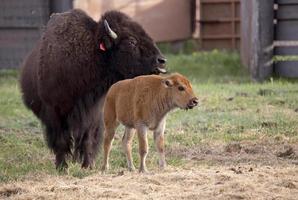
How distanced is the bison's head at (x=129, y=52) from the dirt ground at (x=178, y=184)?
1312 millimetres

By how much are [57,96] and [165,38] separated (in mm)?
13839

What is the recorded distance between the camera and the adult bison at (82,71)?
10.1 m

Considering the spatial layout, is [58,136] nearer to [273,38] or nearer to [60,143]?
[60,143]

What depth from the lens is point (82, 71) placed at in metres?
10.1

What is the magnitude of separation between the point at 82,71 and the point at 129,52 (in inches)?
22.1

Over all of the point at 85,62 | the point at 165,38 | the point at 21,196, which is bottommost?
the point at 165,38

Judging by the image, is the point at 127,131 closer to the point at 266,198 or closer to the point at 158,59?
the point at 158,59

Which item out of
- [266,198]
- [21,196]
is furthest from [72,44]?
[266,198]

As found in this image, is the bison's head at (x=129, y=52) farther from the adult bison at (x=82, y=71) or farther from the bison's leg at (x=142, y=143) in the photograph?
the bison's leg at (x=142, y=143)

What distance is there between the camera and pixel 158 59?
10.2 meters

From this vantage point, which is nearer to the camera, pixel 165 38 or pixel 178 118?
pixel 178 118

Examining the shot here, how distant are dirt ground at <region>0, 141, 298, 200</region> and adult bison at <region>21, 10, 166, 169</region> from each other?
1.21m

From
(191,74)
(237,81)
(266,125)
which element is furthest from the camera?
(191,74)

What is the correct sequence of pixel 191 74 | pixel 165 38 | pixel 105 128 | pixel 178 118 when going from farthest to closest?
pixel 165 38 < pixel 191 74 < pixel 178 118 < pixel 105 128
